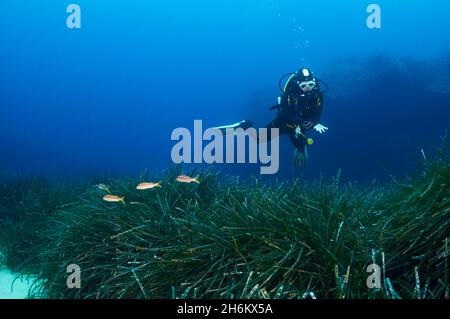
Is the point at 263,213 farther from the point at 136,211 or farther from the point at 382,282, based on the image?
the point at 136,211

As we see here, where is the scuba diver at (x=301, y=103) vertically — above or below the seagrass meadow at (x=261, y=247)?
above

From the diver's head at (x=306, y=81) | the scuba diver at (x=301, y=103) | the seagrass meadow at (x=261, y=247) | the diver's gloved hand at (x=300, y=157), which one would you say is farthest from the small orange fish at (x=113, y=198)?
the diver's head at (x=306, y=81)

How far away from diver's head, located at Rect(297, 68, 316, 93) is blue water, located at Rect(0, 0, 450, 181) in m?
10.0

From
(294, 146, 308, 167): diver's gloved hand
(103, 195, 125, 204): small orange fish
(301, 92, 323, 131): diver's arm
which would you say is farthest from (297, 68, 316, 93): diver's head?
(103, 195, 125, 204): small orange fish

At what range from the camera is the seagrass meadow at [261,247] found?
3.11 m

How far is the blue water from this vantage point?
20953 mm

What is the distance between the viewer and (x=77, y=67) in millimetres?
117125

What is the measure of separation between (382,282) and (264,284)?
100 centimetres

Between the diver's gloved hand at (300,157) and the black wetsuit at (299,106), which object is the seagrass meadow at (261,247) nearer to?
the black wetsuit at (299,106)

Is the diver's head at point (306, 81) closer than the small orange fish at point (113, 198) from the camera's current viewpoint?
Result: No

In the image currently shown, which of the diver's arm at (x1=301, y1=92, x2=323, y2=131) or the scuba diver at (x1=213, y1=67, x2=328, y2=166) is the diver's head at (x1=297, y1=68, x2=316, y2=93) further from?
the diver's arm at (x1=301, y1=92, x2=323, y2=131)

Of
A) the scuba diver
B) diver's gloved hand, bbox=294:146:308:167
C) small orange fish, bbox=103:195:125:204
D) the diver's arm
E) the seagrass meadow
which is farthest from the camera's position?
diver's gloved hand, bbox=294:146:308:167

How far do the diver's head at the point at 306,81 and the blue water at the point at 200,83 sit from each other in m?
10.0

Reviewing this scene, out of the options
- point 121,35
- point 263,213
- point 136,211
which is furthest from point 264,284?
point 121,35
